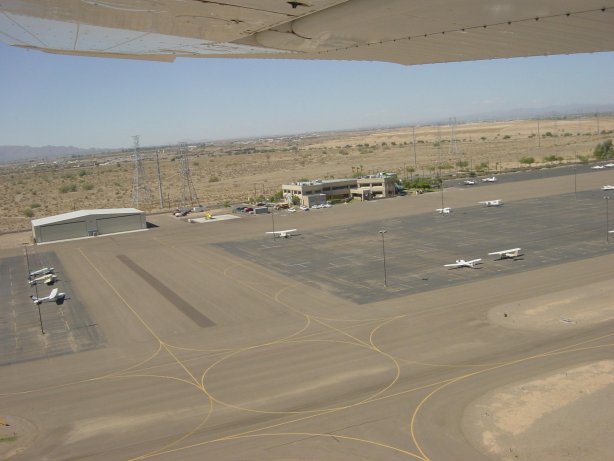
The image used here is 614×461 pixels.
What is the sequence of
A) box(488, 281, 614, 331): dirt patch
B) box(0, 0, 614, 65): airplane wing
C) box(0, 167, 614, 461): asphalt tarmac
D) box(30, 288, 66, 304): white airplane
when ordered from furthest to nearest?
box(30, 288, 66, 304): white airplane < box(488, 281, 614, 331): dirt patch < box(0, 167, 614, 461): asphalt tarmac < box(0, 0, 614, 65): airplane wing

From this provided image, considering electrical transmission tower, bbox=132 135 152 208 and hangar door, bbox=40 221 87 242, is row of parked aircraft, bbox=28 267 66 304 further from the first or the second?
electrical transmission tower, bbox=132 135 152 208

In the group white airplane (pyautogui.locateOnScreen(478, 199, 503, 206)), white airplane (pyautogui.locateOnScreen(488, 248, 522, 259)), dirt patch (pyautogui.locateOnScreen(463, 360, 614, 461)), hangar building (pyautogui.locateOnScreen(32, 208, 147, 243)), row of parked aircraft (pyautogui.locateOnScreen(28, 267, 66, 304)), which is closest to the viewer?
dirt patch (pyautogui.locateOnScreen(463, 360, 614, 461))

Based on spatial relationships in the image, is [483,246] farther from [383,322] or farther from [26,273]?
[26,273]

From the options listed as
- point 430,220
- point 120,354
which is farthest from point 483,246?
point 120,354

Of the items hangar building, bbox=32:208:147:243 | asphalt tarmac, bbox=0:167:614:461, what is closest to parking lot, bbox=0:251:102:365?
asphalt tarmac, bbox=0:167:614:461

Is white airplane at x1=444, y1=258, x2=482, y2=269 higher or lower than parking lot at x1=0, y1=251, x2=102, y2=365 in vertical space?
higher

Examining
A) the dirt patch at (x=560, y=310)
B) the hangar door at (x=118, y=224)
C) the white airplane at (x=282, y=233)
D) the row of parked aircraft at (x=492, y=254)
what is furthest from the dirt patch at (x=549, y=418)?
the hangar door at (x=118, y=224)
